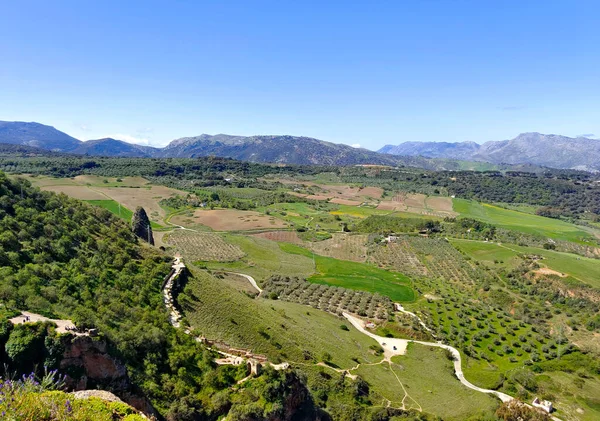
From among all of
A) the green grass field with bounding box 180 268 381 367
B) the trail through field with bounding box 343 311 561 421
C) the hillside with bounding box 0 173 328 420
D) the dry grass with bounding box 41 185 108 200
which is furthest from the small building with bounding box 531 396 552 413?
the dry grass with bounding box 41 185 108 200

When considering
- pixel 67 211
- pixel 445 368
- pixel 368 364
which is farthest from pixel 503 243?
pixel 67 211

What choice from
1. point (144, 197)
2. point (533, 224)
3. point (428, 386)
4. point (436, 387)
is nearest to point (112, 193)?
point (144, 197)

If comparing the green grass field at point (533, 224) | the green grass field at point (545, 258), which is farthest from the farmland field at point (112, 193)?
the green grass field at point (533, 224)

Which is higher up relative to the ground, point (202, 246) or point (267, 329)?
point (267, 329)

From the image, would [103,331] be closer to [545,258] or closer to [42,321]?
[42,321]

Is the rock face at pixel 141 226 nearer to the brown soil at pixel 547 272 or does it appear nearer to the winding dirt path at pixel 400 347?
the winding dirt path at pixel 400 347

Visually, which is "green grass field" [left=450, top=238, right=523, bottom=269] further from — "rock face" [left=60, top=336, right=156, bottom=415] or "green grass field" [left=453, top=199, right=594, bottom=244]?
"rock face" [left=60, top=336, right=156, bottom=415]
